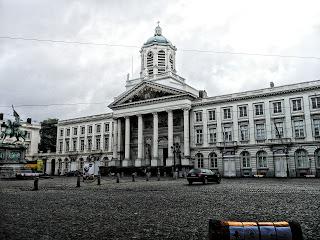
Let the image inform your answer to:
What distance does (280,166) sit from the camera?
48.8 metres

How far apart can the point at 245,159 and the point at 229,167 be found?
9.98ft

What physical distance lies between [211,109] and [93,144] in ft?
98.8

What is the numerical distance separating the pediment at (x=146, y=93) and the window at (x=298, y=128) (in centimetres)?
1953

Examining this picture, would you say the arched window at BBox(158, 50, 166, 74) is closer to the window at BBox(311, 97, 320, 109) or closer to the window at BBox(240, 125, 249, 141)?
the window at BBox(240, 125, 249, 141)

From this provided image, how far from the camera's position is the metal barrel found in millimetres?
4016

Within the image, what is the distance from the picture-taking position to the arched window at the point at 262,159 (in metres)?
50.6

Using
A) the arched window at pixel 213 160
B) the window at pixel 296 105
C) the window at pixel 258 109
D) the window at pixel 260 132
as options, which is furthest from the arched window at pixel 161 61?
the window at pixel 296 105

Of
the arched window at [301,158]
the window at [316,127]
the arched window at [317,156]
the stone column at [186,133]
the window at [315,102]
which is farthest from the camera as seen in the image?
the stone column at [186,133]

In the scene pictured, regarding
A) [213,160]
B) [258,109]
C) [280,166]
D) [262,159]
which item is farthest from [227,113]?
[280,166]

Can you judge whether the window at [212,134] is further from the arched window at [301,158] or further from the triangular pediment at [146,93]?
the arched window at [301,158]

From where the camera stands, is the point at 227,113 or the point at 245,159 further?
the point at 227,113

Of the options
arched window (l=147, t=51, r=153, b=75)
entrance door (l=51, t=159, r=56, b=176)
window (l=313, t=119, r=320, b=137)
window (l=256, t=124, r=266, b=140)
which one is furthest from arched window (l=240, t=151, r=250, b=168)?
entrance door (l=51, t=159, r=56, b=176)

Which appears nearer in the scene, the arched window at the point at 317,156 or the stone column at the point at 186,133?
the arched window at the point at 317,156

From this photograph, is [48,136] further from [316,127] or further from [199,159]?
[316,127]
